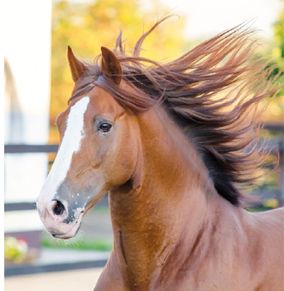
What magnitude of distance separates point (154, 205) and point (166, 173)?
0.15 metres

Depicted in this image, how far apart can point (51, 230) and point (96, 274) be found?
173 inches

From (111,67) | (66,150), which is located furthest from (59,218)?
(111,67)

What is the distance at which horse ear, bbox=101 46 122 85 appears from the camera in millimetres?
4336

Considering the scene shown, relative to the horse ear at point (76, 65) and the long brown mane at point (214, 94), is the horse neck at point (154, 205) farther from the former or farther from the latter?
the horse ear at point (76, 65)

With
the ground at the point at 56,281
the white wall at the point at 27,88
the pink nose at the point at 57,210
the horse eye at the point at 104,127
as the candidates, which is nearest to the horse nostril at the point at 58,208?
the pink nose at the point at 57,210

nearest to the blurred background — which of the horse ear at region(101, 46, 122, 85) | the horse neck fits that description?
the horse neck

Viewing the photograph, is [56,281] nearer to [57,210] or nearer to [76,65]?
[76,65]

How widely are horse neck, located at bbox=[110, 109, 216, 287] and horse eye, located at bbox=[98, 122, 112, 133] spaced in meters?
0.23

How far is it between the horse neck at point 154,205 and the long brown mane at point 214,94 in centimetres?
12

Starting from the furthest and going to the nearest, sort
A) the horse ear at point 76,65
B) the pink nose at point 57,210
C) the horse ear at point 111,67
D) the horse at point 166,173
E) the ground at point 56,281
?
the ground at point 56,281
the horse ear at point 76,65
the horse ear at point 111,67
the horse at point 166,173
the pink nose at point 57,210

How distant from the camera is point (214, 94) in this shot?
4.80 meters

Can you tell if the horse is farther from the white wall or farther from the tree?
the tree

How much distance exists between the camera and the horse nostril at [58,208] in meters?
4.01

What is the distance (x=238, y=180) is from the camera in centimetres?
486
